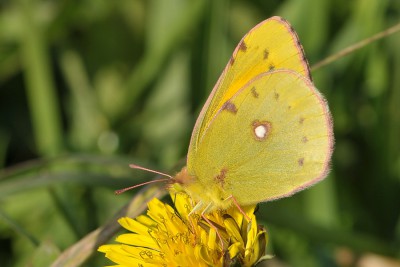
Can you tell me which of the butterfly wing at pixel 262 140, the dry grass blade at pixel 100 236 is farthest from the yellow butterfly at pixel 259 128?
the dry grass blade at pixel 100 236

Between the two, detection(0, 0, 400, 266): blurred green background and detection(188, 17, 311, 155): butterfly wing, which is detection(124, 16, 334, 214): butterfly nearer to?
detection(188, 17, 311, 155): butterfly wing

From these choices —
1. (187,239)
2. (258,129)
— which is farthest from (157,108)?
(187,239)

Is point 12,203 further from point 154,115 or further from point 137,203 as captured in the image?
point 137,203

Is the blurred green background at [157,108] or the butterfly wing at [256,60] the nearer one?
the butterfly wing at [256,60]

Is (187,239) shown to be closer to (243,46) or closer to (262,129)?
(262,129)

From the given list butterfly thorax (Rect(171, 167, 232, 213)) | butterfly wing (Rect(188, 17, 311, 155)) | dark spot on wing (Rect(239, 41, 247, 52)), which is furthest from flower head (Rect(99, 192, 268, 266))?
dark spot on wing (Rect(239, 41, 247, 52))

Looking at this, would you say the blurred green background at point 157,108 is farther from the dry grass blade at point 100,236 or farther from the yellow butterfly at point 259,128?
the yellow butterfly at point 259,128

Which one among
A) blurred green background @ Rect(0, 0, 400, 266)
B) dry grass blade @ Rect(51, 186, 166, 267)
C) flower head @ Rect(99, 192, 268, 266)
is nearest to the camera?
flower head @ Rect(99, 192, 268, 266)
